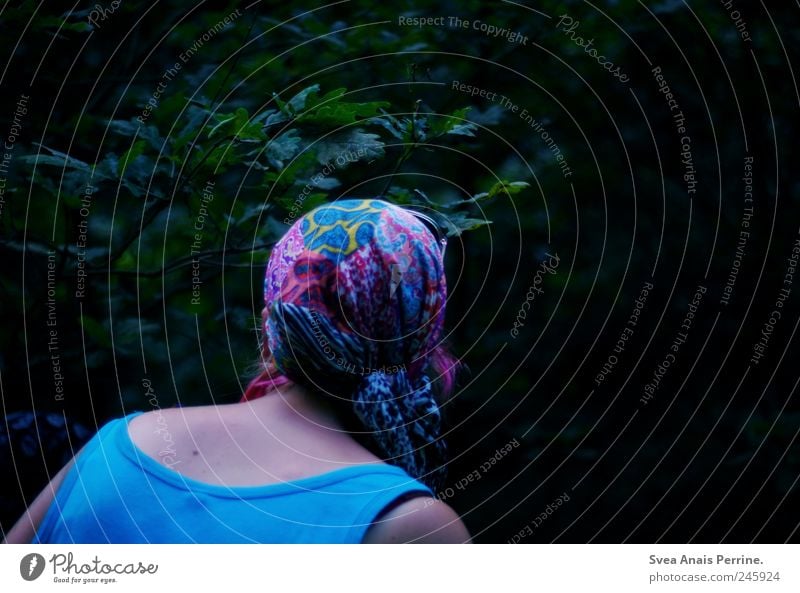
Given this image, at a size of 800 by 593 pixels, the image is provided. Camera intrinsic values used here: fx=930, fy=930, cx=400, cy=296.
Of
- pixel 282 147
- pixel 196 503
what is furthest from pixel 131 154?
pixel 196 503

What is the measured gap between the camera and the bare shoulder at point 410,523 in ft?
2.81

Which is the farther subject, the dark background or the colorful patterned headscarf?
the dark background

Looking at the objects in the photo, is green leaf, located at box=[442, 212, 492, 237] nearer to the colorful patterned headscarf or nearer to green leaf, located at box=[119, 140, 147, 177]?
the colorful patterned headscarf

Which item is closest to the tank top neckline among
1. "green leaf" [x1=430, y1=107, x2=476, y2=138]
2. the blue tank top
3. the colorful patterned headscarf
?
the blue tank top

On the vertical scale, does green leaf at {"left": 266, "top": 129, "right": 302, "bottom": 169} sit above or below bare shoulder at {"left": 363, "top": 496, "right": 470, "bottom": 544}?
above

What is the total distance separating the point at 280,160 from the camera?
1.25m

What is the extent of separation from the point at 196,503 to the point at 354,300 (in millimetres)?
260

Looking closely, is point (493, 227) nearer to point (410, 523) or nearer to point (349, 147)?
point (349, 147)

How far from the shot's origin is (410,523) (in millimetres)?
857

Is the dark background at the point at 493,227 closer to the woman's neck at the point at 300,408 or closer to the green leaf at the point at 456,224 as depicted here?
the green leaf at the point at 456,224

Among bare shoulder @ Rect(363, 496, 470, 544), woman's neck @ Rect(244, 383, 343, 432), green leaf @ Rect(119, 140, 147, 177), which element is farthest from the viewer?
green leaf @ Rect(119, 140, 147, 177)

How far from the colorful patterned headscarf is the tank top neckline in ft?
0.36

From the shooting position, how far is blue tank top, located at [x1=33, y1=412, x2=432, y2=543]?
2.88 ft

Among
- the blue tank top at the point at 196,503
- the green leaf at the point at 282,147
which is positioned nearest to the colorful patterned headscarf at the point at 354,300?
the blue tank top at the point at 196,503
